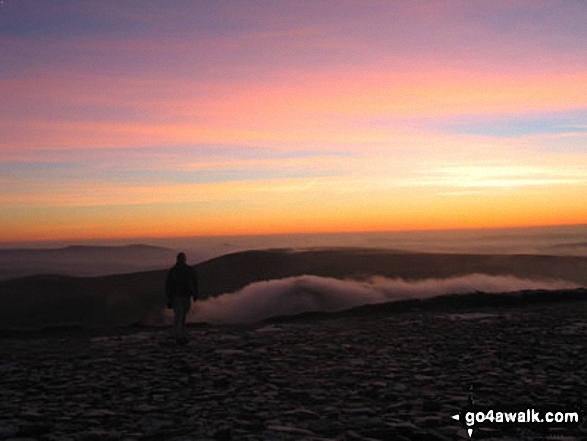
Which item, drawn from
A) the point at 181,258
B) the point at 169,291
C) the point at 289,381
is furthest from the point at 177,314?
the point at 289,381

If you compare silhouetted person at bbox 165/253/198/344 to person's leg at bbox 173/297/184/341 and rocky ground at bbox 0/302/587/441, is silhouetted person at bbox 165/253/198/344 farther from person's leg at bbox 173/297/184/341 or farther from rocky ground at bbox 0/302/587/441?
rocky ground at bbox 0/302/587/441

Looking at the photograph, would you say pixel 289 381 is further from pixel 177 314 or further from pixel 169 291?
pixel 169 291

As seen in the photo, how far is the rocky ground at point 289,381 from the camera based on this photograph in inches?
404

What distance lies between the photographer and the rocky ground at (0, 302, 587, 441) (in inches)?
404

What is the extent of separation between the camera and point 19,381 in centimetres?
1473

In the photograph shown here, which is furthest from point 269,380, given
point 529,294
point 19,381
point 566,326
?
point 529,294

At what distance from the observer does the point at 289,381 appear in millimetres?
14078

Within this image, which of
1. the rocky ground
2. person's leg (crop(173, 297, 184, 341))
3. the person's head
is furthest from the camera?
the person's head

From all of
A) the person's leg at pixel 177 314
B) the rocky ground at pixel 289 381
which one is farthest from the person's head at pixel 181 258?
the rocky ground at pixel 289 381

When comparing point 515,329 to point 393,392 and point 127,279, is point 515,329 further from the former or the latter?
point 127,279

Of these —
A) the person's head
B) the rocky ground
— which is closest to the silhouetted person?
the person's head

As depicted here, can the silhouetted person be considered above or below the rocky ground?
above

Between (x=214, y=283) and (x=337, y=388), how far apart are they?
45422 millimetres

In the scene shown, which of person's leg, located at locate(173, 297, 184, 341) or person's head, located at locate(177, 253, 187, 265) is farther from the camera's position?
person's head, located at locate(177, 253, 187, 265)
